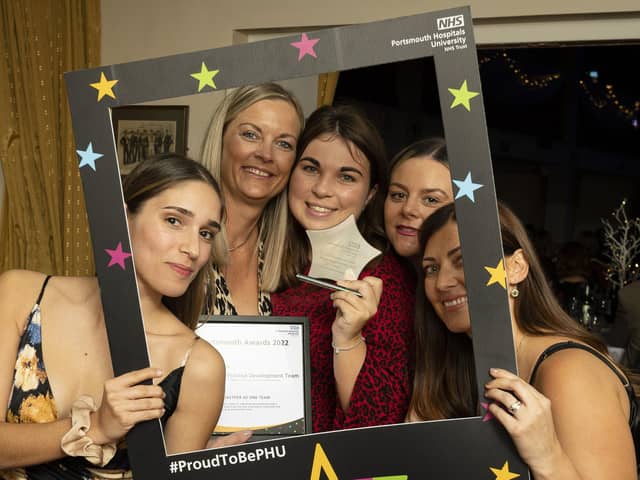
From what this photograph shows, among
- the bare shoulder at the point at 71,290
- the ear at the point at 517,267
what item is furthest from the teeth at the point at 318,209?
the bare shoulder at the point at 71,290

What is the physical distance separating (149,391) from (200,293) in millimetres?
190

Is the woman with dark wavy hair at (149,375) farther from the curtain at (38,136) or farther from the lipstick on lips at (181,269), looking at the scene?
the curtain at (38,136)

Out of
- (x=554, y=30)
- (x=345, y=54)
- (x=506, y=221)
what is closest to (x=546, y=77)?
(x=554, y=30)

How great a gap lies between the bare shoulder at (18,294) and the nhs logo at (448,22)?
0.91m

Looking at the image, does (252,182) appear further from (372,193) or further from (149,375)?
(149,375)

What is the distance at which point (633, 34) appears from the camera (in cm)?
317

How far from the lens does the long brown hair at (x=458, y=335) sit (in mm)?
1287

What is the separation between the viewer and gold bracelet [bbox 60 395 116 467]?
126 centimetres

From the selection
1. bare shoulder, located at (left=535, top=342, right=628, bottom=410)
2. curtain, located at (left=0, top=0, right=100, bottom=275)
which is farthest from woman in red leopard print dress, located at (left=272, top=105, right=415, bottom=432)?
curtain, located at (left=0, top=0, right=100, bottom=275)

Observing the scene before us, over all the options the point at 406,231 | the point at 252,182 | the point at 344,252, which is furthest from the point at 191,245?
the point at 406,231

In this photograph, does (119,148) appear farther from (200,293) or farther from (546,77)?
(546,77)

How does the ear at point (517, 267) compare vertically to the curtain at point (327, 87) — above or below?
below

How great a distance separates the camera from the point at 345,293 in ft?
4.21

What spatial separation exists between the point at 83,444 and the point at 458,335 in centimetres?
69
